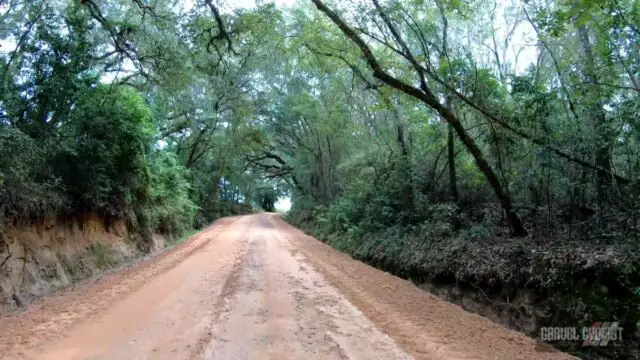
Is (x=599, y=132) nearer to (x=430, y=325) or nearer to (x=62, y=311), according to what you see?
(x=430, y=325)

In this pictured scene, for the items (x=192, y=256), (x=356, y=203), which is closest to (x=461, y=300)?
(x=192, y=256)

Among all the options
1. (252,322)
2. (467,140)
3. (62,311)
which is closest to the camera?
(252,322)

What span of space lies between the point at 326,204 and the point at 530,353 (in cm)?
2064

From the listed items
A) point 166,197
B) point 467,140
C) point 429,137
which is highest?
point 429,137

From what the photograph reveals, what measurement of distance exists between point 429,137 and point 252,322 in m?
9.09

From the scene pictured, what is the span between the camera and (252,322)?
5.52m

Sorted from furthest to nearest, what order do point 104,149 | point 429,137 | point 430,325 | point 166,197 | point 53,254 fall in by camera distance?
point 166,197, point 429,137, point 104,149, point 53,254, point 430,325

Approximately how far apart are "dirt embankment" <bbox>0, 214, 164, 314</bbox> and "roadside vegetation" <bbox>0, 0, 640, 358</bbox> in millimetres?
413

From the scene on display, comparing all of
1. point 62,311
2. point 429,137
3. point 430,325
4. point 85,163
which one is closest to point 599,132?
point 430,325

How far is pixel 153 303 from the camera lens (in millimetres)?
6488

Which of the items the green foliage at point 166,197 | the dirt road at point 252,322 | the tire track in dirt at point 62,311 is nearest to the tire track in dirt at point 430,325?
the dirt road at point 252,322

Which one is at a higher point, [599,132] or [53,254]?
[599,132]

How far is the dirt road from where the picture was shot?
4.60m

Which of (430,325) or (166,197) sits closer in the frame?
(430,325)
